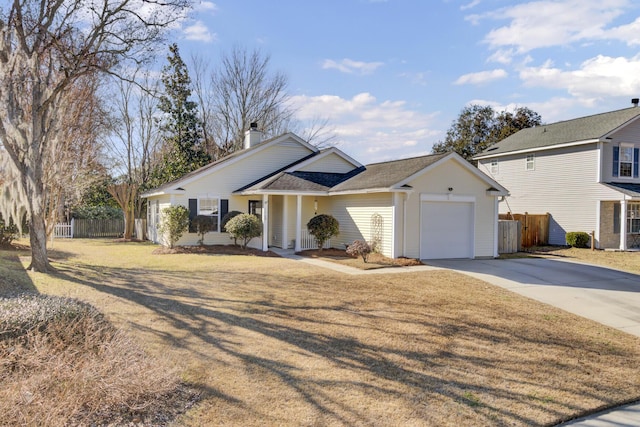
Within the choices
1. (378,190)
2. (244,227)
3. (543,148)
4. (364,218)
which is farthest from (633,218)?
(244,227)

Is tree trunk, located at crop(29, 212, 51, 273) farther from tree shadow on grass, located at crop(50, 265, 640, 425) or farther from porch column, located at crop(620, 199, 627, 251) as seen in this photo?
porch column, located at crop(620, 199, 627, 251)

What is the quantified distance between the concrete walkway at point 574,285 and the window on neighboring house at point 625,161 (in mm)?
9612

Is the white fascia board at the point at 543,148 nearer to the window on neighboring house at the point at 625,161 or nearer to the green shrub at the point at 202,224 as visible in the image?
the window on neighboring house at the point at 625,161

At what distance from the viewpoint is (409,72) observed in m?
19.8

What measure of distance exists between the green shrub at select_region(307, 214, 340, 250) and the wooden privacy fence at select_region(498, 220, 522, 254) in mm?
7180

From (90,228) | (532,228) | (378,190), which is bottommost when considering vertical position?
(90,228)

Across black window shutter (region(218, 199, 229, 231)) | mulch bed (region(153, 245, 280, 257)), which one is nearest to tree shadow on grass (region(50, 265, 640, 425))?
mulch bed (region(153, 245, 280, 257))

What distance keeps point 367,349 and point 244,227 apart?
11865 mm

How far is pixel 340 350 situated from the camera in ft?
19.6

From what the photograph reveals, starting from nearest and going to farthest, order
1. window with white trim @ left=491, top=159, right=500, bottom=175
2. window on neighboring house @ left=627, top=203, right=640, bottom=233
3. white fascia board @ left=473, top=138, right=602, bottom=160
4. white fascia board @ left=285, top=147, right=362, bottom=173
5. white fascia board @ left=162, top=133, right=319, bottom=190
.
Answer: white fascia board @ left=162, top=133, right=319, bottom=190 → white fascia board @ left=285, top=147, right=362, bottom=173 → white fascia board @ left=473, top=138, right=602, bottom=160 → window on neighboring house @ left=627, top=203, right=640, bottom=233 → window with white trim @ left=491, top=159, right=500, bottom=175

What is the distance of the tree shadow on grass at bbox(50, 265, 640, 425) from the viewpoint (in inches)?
181

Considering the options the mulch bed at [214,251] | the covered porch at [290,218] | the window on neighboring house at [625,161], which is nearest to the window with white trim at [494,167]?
the window on neighboring house at [625,161]

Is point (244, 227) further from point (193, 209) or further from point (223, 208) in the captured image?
point (193, 209)

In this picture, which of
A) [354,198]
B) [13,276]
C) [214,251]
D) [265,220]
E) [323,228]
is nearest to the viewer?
[13,276]
